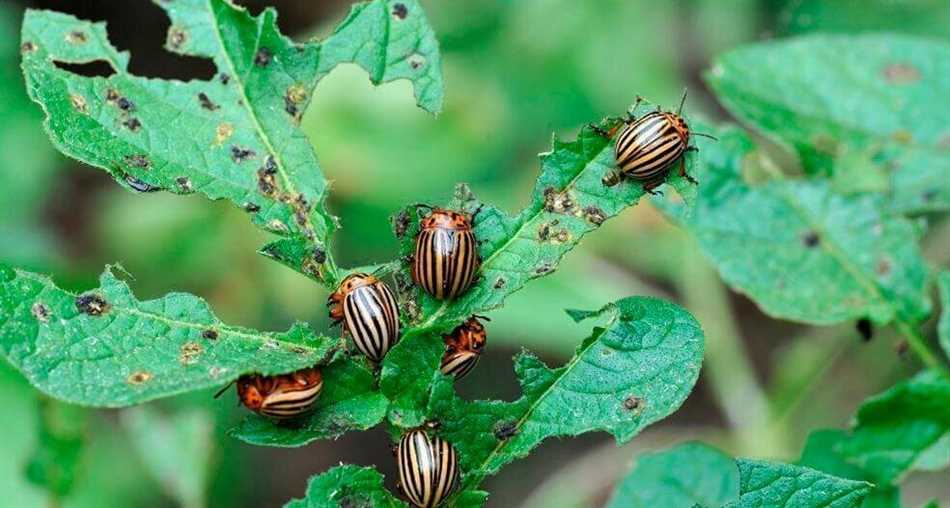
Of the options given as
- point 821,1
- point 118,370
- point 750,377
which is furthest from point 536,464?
point 118,370

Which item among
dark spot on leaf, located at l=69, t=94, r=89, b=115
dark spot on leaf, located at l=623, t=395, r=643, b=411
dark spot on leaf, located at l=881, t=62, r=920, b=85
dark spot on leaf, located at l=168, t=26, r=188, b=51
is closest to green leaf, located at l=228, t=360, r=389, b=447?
dark spot on leaf, located at l=623, t=395, r=643, b=411

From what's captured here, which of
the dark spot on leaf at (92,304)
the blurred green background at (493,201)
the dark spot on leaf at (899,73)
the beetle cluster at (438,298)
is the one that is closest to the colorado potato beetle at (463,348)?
the beetle cluster at (438,298)

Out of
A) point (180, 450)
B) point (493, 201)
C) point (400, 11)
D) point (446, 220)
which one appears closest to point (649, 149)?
point (446, 220)

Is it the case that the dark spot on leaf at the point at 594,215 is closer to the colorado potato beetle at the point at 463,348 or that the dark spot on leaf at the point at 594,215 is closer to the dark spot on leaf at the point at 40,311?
the colorado potato beetle at the point at 463,348

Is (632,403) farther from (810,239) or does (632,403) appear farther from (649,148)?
(810,239)

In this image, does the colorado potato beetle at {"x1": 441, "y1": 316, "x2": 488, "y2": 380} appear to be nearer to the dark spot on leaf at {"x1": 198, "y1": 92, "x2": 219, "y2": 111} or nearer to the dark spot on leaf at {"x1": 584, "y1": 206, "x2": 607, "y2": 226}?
the dark spot on leaf at {"x1": 584, "y1": 206, "x2": 607, "y2": 226}

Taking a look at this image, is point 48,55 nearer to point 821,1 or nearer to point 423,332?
point 423,332
